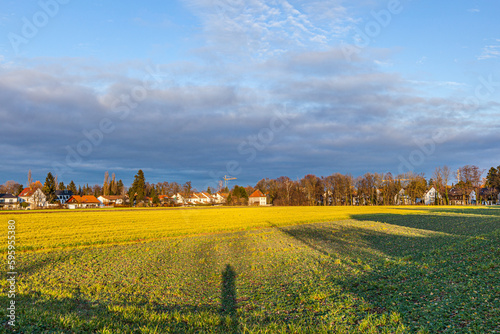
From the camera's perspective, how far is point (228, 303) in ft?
31.5

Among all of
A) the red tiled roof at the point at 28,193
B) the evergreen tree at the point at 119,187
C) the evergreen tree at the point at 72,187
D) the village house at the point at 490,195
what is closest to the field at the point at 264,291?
the red tiled roof at the point at 28,193

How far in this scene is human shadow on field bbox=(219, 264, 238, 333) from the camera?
297 inches

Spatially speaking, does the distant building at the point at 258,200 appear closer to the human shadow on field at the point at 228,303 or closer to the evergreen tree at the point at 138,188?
the evergreen tree at the point at 138,188

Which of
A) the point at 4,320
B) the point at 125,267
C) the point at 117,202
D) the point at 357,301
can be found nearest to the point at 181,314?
the point at 4,320

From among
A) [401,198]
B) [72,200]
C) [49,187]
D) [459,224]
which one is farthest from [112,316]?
[72,200]

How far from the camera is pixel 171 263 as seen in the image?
1584 cm

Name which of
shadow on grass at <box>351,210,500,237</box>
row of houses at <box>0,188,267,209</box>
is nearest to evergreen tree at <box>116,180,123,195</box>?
row of houses at <box>0,188,267,209</box>

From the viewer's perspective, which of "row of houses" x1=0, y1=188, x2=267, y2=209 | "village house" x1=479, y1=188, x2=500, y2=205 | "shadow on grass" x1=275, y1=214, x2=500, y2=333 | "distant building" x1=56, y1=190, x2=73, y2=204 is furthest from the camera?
"distant building" x1=56, y1=190, x2=73, y2=204

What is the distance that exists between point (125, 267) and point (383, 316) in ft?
38.9

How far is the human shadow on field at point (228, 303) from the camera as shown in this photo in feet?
24.7

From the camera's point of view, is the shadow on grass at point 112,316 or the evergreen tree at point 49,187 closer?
the shadow on grass at point 112,316

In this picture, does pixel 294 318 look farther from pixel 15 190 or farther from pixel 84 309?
pixel 15 190

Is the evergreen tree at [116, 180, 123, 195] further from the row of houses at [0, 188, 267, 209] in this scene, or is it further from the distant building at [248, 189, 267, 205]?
Result: the distant building at [248, 189, 267, 205]

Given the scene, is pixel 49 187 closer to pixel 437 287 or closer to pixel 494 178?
pixel 437 287
